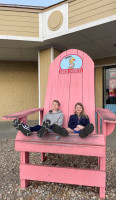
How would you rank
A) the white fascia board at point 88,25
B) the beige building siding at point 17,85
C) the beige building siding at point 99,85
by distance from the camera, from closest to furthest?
1. the white fascia board at point 88,25
2. the beige building siding at point 99,85
3. the beige building siding at point 17,85

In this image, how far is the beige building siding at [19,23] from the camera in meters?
3.80

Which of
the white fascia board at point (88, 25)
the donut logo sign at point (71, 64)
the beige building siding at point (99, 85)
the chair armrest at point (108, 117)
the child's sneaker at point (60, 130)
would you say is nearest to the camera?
the chair armrest at point (108, 117)

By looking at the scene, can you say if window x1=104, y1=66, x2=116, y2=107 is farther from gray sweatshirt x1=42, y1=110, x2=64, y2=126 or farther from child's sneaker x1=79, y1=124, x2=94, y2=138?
child's sneaker x1=79, y1=124, x2=94, y2=138

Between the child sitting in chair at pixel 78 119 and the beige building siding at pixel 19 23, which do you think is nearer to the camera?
the child sitting in chair at pixel 78 119

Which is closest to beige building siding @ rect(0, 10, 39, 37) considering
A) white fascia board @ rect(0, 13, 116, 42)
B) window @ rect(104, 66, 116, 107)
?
white fascia board @ rect(0, 13, 116, 42)

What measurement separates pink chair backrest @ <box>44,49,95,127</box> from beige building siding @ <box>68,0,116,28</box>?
1212 mm

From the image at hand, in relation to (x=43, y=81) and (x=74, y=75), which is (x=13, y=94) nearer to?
(x=43, y=81)

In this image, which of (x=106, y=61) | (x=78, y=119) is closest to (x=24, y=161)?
(x=78, y=119)

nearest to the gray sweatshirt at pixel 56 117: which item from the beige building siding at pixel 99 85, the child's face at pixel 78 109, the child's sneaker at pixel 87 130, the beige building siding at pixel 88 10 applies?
the child's face at pixel 78 109

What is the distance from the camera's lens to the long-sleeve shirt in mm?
2053

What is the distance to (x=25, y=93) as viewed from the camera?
6098 mm

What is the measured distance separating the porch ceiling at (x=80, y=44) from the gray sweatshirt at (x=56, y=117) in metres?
2.07

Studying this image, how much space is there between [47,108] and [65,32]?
205cm

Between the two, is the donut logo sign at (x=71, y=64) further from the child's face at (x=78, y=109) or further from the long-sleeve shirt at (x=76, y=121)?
the long-sleeve shirt at (x=76, y=121)
